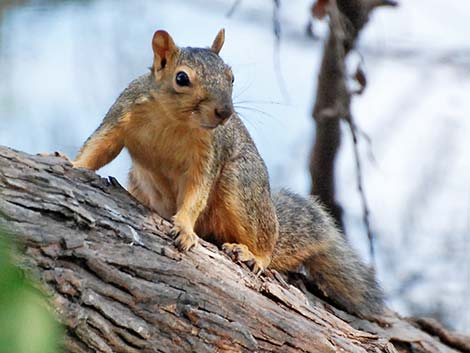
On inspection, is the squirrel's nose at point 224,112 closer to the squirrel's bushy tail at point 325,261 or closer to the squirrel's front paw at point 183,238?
the squirrel's front paw at point 183,238

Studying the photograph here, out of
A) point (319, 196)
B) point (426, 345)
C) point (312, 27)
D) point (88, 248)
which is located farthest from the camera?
point (319, 196)

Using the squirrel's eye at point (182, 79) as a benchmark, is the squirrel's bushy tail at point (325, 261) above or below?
below

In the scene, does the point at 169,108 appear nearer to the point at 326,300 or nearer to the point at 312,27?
the point at 312,27

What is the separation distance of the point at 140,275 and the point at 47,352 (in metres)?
1.36

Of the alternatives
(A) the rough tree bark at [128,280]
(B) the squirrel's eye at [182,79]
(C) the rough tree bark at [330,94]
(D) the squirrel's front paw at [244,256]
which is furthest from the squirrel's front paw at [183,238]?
(C) the rough tree bark at [330,94]

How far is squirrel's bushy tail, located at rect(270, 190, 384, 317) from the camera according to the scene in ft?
8.83

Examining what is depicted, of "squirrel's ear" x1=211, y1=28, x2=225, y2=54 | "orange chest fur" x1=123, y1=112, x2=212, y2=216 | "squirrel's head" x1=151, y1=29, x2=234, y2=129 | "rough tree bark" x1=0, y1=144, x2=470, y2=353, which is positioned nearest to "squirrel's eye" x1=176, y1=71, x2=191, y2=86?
"squirrel's head" x1=151, y1=29, x2=234, y2=129

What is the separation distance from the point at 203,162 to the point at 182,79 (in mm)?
285

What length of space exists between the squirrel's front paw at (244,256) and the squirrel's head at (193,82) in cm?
43

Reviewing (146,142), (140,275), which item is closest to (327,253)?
(146,142)

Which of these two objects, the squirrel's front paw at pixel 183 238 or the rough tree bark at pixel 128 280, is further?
the squirrel's front paw at pixel 183 238

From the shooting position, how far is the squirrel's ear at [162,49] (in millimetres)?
2383

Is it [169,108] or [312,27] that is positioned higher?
[312,27]

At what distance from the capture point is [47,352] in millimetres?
441
